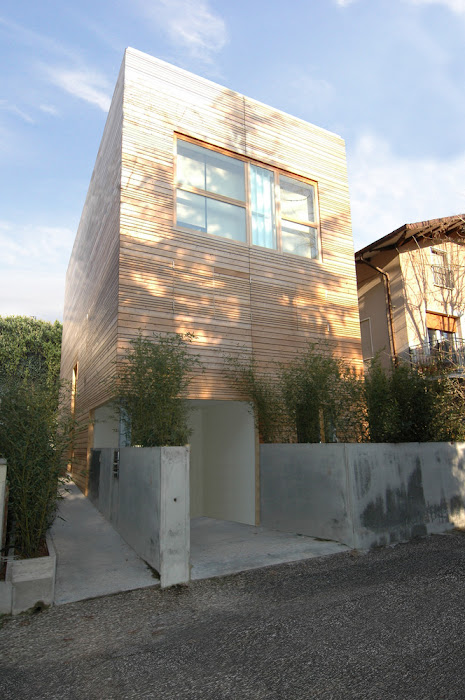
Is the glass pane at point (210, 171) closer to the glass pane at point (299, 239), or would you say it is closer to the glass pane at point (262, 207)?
the glass pane at point (262, 207)

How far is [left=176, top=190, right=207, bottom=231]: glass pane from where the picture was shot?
21.8 ft

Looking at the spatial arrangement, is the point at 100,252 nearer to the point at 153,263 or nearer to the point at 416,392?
the point at 153,263

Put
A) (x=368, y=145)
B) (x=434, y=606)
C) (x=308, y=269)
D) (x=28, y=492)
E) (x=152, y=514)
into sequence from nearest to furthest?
(x=434, y=606)
(x=28, y=492)
(x=152, y=514)
(x=308, y=269)
(x=368, y=145)

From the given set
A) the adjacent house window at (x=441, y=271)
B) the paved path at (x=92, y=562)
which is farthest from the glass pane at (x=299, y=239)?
the adjacent house window at (x=441, y=271)

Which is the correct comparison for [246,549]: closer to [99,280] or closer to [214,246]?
[214,246]

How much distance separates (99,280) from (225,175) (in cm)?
282

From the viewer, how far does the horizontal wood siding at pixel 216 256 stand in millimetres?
6125

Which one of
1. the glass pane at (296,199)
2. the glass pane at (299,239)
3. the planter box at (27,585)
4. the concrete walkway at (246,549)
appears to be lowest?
the concrete walkway at (246,549)

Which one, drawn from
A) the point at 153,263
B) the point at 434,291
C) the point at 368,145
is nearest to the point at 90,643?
the point at 153,263

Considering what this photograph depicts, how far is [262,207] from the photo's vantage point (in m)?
7.49

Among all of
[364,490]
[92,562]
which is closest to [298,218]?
[364,490]

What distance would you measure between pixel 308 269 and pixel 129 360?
3790mm

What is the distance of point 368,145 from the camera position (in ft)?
30.1

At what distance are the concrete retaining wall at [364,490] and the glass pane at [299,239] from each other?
3524 millimetres
